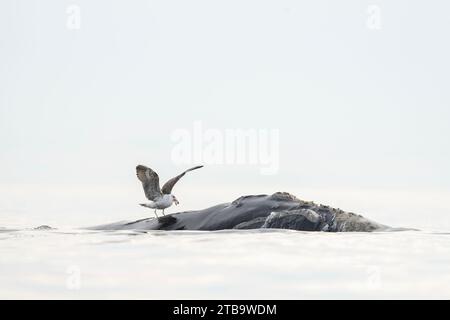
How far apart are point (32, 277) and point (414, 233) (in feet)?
44.3

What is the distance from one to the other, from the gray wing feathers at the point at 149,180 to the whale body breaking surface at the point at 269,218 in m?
1.20

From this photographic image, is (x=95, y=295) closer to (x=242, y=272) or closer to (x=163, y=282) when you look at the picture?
(x=163, y=282)

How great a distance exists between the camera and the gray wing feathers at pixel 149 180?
87.2 feet

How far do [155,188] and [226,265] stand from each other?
25.5ft

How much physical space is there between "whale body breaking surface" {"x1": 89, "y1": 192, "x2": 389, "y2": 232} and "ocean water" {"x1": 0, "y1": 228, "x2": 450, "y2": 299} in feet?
2.35

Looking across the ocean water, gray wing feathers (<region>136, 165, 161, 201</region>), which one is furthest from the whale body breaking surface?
gray wing feathers (<region>136, 165, 161, 201</region>)

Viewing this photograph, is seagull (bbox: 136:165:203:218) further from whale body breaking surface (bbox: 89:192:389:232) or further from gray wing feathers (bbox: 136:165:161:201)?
whale body breaking surface (bbox: 89:192:389:232)

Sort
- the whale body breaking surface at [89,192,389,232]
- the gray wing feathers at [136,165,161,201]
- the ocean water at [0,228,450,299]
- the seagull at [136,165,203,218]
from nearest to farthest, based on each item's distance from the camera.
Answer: the ocean water at [0,228,450,299] < the gray wing feathers at [136,165,161,201] < the seagull at [136,165,203,218] < the whale body breaking surface at [89,192,389,232]

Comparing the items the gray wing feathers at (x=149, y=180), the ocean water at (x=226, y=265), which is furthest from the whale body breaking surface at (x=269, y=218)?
the gray wing feathers at (x=149, y=180)

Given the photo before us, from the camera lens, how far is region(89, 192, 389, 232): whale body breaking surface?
88.6 feet

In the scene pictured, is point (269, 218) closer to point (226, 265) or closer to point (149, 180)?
point (149, 180)

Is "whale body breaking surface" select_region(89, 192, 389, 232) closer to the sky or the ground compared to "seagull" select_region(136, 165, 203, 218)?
closer to the ground

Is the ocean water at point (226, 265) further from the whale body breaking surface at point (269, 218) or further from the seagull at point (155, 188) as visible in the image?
the seagull at point (155, 188)
